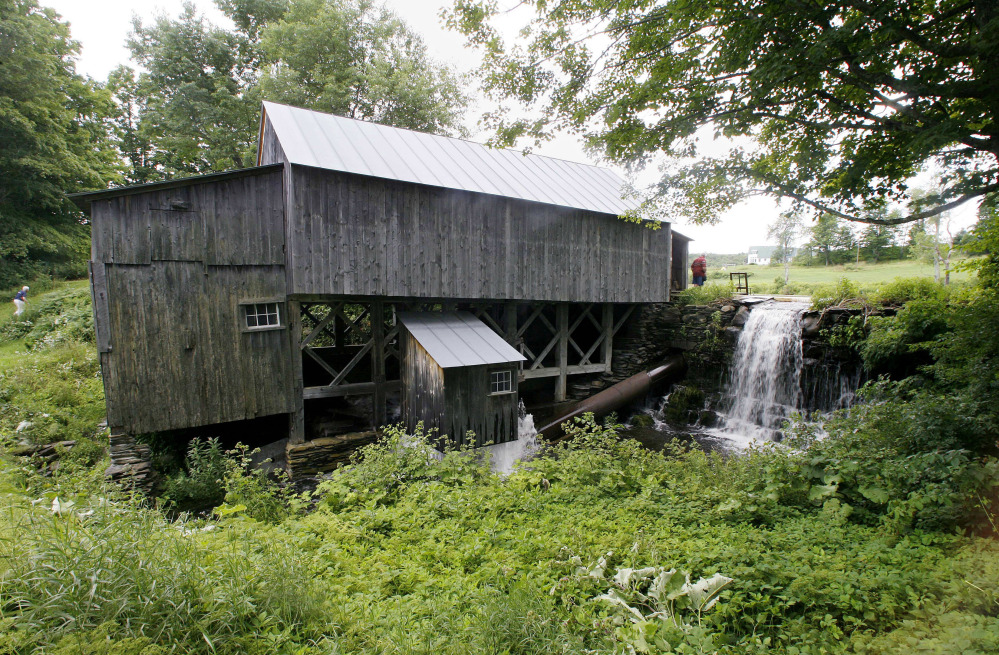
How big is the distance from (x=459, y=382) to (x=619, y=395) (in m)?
5.53

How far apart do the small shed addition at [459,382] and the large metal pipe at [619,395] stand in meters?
2.42

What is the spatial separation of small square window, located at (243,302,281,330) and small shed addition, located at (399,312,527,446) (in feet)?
7.53

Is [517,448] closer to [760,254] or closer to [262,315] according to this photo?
[262,315]

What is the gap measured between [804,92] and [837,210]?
128cm

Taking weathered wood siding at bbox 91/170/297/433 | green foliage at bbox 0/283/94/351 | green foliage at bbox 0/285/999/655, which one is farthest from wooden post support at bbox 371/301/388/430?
green foliage at bbox 0/283/94/351

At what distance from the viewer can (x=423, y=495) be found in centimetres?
476

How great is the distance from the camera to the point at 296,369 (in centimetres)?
841

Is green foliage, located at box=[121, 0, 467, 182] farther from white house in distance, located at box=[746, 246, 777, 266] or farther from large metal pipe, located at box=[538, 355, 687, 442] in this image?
white house in distance, located at box=[746, 246, 777, 266]

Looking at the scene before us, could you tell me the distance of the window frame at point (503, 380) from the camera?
8086 millimetres

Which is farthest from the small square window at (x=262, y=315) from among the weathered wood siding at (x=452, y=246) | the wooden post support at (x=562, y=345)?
the wooden post support at (x=562, y=345)

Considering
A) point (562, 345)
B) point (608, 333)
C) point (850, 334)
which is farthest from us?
point (608, 333)

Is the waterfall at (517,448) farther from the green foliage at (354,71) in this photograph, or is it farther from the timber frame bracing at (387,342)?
the green foliage at (354,71)

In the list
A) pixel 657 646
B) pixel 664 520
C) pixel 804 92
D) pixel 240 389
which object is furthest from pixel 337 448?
pixel 804 92

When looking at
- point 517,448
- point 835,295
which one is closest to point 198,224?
point 517,448
